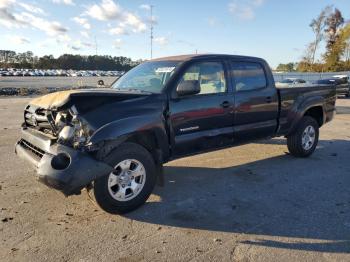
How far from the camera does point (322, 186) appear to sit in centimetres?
569

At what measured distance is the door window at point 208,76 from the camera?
5.41 m

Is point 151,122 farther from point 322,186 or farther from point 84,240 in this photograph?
point 322,186

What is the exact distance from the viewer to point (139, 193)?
15.2 ft

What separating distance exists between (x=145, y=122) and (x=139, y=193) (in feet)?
2.89

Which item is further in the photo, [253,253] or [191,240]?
[191,240]

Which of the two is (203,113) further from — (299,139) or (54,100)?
(299,139)

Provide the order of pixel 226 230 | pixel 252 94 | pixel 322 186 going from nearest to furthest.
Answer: pixel 226 230, pixel 322 186, pixel 252 94

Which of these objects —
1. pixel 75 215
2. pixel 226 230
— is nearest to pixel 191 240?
pixel 226 230

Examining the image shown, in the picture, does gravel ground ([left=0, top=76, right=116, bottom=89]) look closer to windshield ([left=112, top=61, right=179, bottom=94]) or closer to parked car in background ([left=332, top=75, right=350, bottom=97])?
parked car in background ([left=332, top=75, right=350, bottom=97])

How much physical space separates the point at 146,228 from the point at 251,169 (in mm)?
2999

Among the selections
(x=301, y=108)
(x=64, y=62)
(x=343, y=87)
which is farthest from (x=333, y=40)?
(x=64, y=62)

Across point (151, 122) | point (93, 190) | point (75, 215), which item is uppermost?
point (151, 122)

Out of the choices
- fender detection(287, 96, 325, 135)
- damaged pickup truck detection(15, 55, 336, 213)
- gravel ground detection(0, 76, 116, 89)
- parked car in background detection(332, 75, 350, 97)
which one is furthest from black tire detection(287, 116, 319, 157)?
gravel ground detection(0, 76, 116, 89)

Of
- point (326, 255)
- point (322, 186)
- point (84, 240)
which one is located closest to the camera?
point (326, 255)
